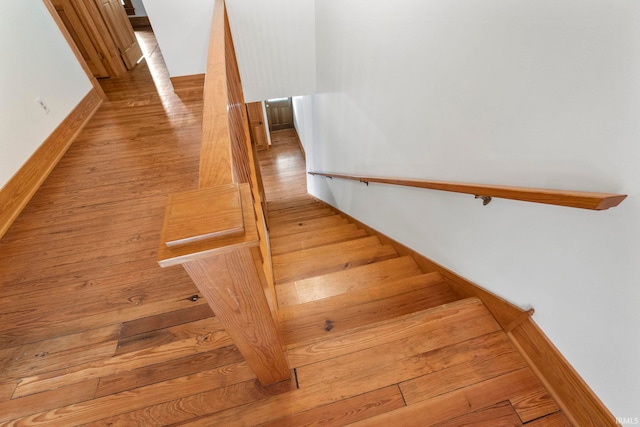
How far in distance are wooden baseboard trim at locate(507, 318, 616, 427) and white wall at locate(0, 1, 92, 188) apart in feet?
10.3

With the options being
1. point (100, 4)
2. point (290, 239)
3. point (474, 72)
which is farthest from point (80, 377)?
point (100, 4)

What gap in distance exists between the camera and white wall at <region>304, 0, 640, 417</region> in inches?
29.2

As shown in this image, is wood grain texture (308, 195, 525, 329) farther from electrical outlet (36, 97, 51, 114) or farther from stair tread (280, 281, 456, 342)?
electrical outlet (36, 97, 51, 114)

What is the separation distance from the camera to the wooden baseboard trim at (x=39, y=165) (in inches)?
74.0

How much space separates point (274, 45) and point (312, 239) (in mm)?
2274

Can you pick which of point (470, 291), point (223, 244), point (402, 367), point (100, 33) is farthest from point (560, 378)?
point (100, 33)

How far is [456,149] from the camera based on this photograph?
133 cm

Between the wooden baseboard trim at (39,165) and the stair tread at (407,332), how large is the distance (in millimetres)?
2102

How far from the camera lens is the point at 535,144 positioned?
949 mm

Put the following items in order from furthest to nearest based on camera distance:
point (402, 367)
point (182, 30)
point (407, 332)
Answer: point (182, 30), point (407, 332), point (402, 367)

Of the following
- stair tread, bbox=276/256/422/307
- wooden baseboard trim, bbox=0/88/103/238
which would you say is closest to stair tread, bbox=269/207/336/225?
stair tread, bbox=276/256/422/307

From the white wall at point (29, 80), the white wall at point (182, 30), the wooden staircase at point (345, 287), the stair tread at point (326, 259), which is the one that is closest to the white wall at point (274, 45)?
the white wall at point (182, 30)

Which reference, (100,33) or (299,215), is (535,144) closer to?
(299,215)

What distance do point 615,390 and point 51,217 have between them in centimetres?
303
